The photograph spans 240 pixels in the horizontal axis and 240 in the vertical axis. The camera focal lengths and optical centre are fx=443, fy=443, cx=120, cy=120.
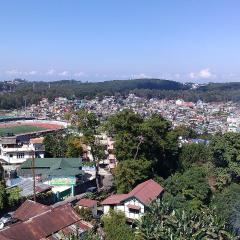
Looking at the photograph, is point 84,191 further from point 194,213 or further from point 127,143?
point 194,213

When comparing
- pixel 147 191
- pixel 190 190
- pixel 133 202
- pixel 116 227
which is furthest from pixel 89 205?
pixel 190 190

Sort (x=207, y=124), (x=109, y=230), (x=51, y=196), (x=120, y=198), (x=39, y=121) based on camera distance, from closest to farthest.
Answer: (x=109, y=230)
(x=120, y=198)
(x=51, y=196)
(x=39, y=121)
(x=207, y=124)

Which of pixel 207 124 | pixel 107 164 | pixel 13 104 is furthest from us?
pixel 13 104

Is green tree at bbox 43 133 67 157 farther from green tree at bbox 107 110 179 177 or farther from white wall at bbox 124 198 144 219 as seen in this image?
white wall at bbox 124 198 144 219

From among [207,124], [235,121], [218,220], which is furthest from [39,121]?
[218,220]

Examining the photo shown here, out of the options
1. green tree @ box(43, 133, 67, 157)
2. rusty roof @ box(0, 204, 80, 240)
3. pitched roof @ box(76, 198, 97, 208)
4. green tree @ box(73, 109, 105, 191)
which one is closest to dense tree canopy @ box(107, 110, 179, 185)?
green tree @ box(73, 109, 105, 191)

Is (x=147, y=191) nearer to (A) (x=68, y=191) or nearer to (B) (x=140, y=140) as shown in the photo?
(B) (x=140, y=140)
